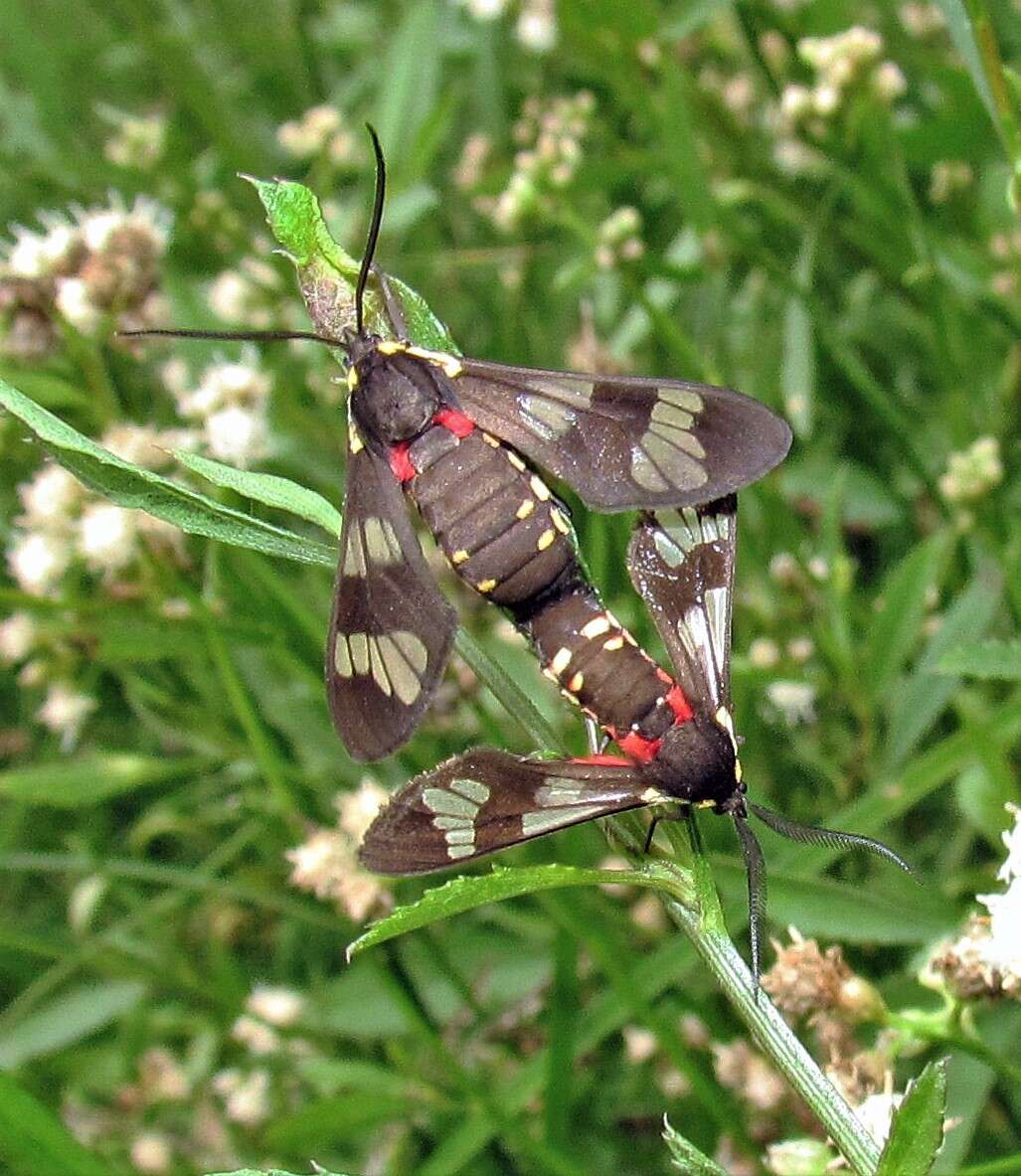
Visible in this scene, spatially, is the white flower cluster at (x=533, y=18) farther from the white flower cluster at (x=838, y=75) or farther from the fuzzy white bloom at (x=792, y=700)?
the fuzzy white bloom at (x=792, y=700)

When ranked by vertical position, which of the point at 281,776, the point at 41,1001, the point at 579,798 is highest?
the point at 579,798

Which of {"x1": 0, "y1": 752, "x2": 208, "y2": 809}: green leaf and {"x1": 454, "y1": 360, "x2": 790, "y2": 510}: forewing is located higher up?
{"x1": 454, "y1": 360, "x2": 790, "y2": 510}: forewing

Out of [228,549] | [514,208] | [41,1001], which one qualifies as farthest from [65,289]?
[41,1001]

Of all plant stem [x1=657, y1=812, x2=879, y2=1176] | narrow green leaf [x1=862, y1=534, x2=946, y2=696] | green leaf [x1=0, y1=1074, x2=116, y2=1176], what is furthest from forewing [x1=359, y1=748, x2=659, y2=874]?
narrow green leaf [x1=862, y1=534, x2=946, y2=696]

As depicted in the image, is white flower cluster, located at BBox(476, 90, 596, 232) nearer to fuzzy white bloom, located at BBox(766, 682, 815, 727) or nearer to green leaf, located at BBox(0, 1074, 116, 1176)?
fuzzy white bloom, located at BBox(766, 682, 815, 727)

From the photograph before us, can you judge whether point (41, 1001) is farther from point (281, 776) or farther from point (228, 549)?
point (228, 549)
